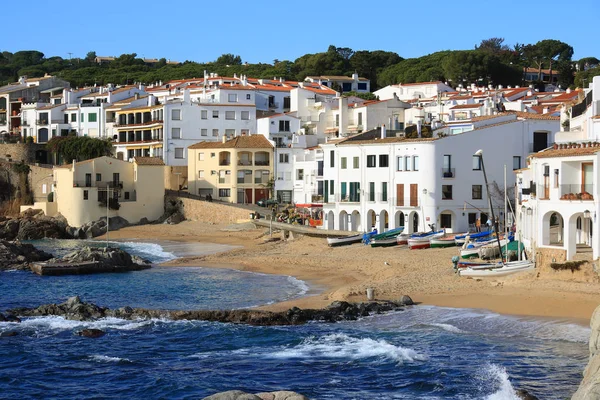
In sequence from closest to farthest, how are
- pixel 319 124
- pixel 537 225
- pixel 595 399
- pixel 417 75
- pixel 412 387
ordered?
pixel 595 399 → pixel 412 387 → pixel 537 225 → pixel 319 124 → pixel 417 75

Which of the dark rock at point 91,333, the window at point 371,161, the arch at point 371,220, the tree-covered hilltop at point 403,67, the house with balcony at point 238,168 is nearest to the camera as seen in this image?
the dark rock at point 91,333

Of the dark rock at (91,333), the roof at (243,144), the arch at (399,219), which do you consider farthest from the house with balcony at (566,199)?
the roof at (243,144)

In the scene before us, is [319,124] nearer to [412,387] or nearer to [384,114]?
[384,114]

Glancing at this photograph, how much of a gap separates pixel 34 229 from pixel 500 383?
191ft

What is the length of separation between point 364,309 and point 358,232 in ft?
80.0

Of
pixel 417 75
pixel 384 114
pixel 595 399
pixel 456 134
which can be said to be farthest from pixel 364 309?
pixel 417 75

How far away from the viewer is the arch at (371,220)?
60.5 metres

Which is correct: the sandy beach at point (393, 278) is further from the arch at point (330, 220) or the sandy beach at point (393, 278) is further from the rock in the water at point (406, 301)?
the arch at point (330, 220)

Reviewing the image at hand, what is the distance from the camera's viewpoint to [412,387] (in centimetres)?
2494

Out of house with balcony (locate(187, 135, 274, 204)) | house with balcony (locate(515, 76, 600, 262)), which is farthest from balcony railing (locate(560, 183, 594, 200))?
house with balcony (locate(187, 135, 274, 204))

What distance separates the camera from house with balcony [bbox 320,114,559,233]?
56062mm

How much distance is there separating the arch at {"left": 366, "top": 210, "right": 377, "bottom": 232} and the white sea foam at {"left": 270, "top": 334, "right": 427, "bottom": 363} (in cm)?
3013

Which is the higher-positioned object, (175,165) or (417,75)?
(417,75)

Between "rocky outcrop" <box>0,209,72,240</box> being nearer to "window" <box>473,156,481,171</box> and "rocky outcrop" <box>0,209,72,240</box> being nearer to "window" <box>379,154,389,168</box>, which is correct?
"window" <box>379,154,389,168</box>
